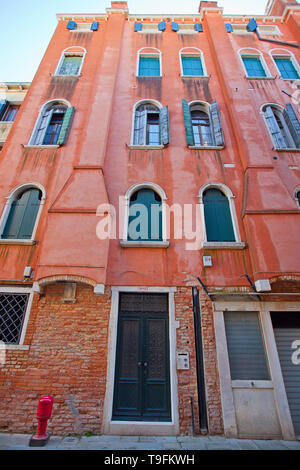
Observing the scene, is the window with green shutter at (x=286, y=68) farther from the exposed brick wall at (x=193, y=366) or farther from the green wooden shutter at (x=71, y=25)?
the exposed brick wall at (x=193, y=366)

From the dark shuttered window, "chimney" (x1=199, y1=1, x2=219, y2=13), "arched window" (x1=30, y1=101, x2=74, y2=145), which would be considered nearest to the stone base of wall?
the dark shuttered window

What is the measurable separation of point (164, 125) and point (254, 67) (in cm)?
596

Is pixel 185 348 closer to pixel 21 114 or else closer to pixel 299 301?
pixel 299 301

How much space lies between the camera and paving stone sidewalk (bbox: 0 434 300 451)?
13.1 feet

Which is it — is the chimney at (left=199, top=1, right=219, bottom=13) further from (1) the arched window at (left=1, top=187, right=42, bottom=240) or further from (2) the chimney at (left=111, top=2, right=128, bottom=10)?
(1) the arched window at (left=1, top=187, right=42, bottom=240)

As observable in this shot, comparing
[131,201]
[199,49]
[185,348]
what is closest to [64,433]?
[185,348]

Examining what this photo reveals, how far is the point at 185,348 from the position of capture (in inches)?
206

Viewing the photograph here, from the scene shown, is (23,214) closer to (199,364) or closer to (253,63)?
(199,364)

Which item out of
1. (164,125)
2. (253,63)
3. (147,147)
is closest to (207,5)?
(253,63)

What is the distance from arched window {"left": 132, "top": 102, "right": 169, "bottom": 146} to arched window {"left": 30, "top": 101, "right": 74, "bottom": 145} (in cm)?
237

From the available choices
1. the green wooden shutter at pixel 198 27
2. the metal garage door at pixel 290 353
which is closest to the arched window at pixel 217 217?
the metal garage door at pixel 290 353

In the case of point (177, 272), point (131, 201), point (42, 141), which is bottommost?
point (177, 272)

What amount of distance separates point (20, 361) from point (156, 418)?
3.15m

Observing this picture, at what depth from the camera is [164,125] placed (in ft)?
26.5
